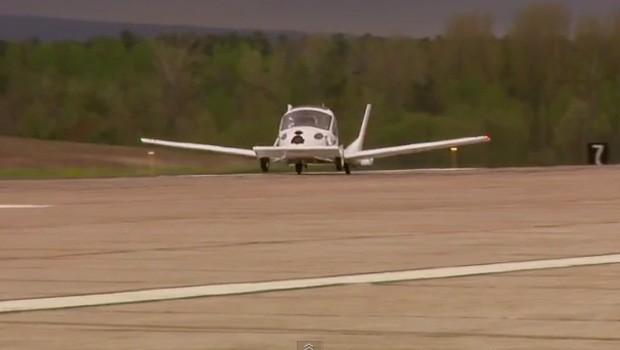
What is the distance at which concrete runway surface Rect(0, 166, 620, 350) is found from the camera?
955cm

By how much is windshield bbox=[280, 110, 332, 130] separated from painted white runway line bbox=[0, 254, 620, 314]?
38.5 m

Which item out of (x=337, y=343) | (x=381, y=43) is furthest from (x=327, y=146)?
(x=381, y=43)

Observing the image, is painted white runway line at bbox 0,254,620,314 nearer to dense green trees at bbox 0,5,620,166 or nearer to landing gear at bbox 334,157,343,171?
landing gear at bbox 334,157,343,171

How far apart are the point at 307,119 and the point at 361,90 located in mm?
87142

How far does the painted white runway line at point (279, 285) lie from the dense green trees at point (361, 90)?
7129 cm

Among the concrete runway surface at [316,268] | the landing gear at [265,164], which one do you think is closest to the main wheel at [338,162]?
the landing gear at [265,164]

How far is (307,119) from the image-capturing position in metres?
53.7

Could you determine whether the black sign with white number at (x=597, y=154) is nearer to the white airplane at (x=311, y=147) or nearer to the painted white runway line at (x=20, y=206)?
the white airplane at (x=311, y=147)

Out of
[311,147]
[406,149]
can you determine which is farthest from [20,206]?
[406,149]

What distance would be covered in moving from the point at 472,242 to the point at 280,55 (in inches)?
5410

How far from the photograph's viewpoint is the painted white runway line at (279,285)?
37.2 feet

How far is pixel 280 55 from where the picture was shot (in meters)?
154

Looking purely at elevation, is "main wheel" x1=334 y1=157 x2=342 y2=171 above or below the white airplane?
below

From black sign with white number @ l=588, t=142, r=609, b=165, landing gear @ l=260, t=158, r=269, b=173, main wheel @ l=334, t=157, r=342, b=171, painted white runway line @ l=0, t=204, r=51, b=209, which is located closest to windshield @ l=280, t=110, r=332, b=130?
landing gear @ l=260, t=158, r=269, b=173
